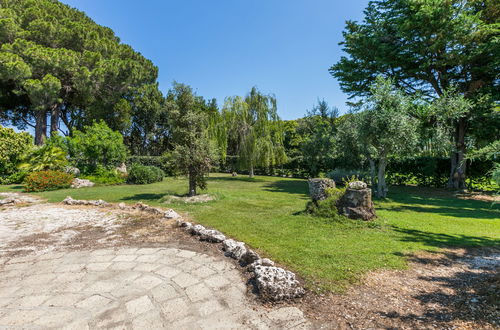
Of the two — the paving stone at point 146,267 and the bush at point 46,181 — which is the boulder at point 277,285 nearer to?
the paving stone at point 146,267


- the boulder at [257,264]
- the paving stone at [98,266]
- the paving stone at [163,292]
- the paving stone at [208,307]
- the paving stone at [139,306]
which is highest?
the boulder at [257,264]

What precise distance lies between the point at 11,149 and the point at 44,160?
82.5 inches

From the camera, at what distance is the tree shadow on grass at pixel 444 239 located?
15.4ft

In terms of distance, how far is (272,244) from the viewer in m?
4.52

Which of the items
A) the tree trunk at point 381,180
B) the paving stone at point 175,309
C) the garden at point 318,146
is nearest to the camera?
the paving stone at point 175,309

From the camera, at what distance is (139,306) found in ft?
8.61

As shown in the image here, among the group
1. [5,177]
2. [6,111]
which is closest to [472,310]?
[5,177]

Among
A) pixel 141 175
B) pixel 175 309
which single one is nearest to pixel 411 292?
pixel 175 309

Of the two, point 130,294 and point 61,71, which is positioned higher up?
point 61,71

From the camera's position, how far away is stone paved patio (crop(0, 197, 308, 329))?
2.37 meters

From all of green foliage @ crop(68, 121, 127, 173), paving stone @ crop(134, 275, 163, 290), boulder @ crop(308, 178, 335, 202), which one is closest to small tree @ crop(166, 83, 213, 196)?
boulder @ crop(308, 178, 335, 202)

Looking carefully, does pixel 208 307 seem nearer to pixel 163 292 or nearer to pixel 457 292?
pixel 163 292

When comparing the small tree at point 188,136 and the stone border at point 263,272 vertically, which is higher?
the small tree at point 188,136

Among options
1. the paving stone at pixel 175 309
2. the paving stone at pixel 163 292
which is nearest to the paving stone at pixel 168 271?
the paving stone at pixel 163 292
